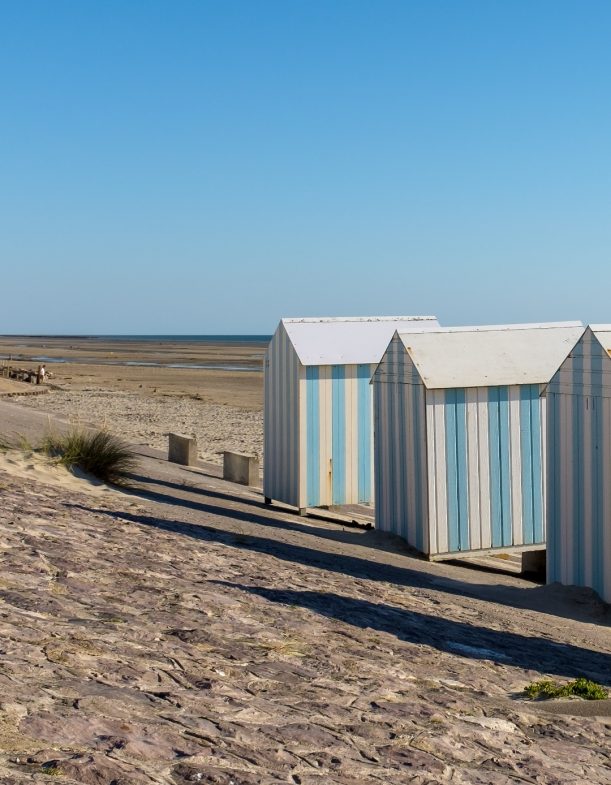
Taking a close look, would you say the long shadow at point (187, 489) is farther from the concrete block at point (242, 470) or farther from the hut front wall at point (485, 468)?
the hut front wall at point (485, 468)

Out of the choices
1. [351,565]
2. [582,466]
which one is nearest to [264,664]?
[351,565]

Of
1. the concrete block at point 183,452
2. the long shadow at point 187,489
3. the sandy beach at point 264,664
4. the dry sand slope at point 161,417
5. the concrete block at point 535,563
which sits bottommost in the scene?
the concrete block at point 535,563

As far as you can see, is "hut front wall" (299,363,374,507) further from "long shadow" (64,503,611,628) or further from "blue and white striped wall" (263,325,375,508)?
"long shadow" (64,503,611,628)

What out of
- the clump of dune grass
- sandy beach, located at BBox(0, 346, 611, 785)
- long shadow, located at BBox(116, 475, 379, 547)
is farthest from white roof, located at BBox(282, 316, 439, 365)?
sandy beach, located at BBox(0, 346, 611, 785)

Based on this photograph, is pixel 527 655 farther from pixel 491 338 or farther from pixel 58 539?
pixel 491 338

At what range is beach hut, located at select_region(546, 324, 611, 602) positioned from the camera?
9.13m

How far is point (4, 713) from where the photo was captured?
404 cm

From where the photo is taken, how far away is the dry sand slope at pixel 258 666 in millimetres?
4055

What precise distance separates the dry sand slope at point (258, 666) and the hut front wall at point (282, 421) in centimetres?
410

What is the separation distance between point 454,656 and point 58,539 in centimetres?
336

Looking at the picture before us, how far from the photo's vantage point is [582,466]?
938cm

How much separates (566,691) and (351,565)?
421 cm

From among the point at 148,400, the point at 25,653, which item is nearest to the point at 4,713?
the point at 25,653

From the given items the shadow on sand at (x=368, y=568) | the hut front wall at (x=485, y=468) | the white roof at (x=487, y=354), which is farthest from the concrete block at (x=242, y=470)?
the hut front wall at (x=485, y=468)
